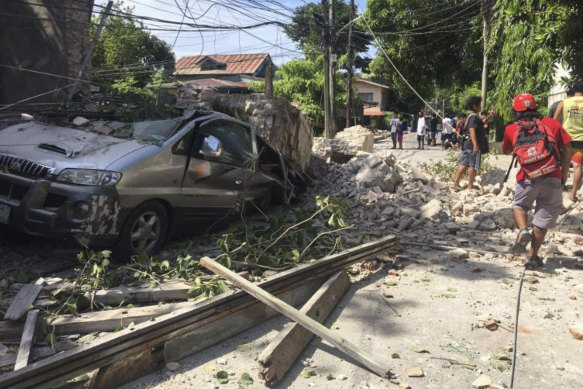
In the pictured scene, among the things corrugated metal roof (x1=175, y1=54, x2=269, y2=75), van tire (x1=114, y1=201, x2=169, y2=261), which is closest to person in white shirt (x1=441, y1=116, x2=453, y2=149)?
van tire (x1=114, y1=201, x2=169, y2=261)

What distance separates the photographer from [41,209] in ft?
Result: 13.8

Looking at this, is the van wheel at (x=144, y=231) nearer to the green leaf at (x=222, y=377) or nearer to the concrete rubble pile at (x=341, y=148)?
the green leaf at (x=222, y=377)

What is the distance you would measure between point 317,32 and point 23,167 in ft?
60.2

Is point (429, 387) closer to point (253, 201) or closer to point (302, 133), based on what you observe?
point (253, 201)

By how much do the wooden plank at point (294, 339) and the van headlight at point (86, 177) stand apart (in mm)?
2152

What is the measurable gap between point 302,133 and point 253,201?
11.5 ft

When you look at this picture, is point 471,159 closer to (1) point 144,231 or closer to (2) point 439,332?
(2) point 439,332

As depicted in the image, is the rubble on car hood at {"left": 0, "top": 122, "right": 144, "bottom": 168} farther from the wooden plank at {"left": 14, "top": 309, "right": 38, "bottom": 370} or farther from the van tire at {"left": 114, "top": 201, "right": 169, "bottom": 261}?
the wooden plank at {"left": 14, "top": 309, "right": 38, "bottom": 370}

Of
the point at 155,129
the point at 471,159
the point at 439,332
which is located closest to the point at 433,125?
the point at 471,159

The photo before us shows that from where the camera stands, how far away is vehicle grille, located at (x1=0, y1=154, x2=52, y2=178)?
14.3ft

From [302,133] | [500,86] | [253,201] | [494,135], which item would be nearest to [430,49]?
[494,135]

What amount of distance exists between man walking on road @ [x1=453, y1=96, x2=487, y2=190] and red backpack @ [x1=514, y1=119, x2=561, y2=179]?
11.2 ft

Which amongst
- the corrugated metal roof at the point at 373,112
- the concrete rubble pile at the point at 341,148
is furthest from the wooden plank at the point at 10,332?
the corrugated metal roof at the point at 373,112

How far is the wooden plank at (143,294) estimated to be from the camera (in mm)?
3762
